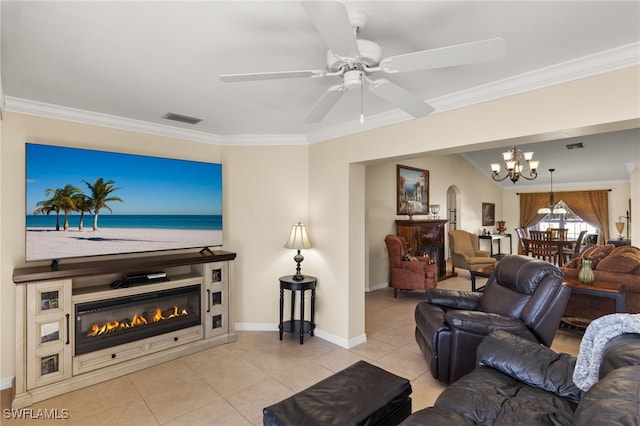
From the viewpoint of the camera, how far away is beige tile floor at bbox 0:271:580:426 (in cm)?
246

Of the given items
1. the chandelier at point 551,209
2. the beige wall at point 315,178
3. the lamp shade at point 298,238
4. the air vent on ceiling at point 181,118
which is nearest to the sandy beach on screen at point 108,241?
the beige wall at point 315,178

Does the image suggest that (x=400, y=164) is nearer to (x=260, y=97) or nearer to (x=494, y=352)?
(x=260, y=97)

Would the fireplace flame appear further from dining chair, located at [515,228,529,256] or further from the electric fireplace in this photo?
dining chair, located at [515,228,529,256]

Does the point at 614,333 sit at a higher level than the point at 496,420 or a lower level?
higher

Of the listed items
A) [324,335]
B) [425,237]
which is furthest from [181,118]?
[425,237]

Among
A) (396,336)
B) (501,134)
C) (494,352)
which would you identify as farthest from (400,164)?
(494,352)

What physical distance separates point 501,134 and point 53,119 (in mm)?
3912

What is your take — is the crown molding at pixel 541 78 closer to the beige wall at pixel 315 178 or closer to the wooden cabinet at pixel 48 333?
the beige wall at pixel 315 178

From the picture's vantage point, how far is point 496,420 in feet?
5.36

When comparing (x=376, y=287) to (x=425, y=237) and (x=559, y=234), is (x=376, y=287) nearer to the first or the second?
(x=425, y=237)

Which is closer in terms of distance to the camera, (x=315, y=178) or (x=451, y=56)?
(x=451, y=56)

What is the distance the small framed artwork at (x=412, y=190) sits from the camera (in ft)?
22.2

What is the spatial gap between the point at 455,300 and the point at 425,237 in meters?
3.39

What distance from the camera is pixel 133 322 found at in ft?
10.6
